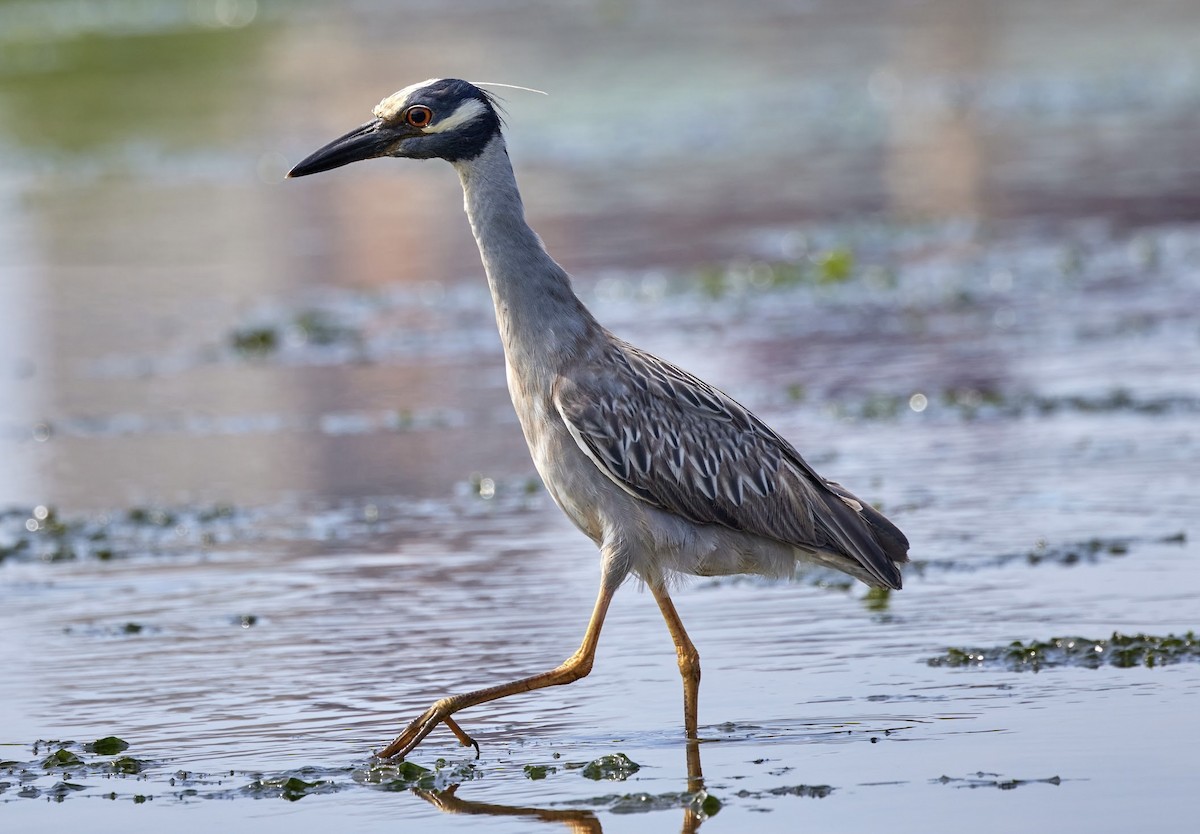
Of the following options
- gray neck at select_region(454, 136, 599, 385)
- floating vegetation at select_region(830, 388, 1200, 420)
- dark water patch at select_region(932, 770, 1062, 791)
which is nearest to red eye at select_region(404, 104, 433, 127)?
gray neck at select_region(454, 136, 599, 385)

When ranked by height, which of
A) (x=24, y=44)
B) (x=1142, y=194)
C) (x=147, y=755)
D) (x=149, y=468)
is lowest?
(x=147, y=755)

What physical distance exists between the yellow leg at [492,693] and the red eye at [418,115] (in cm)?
163

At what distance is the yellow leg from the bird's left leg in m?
0.25

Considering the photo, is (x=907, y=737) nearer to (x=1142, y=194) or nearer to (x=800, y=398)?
(x=800, y=398)

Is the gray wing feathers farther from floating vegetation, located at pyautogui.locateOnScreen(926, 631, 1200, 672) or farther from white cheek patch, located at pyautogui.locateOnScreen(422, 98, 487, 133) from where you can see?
white cheek patch, located at pyautogui.locateOnScreen(422, 98, 487, 133)

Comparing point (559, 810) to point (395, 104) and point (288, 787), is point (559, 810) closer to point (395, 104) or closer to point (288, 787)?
point (288, 787)

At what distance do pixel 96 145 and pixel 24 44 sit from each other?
1574 centimetres

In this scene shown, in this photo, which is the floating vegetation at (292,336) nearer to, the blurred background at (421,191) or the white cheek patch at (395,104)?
the blurred background at (421,191)

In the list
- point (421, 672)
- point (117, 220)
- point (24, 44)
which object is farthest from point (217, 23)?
point (421, 672)

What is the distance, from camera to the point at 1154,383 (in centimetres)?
1170

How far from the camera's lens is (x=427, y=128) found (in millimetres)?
7078

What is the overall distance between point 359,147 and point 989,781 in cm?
291

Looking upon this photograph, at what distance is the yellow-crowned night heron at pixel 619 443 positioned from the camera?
690cm

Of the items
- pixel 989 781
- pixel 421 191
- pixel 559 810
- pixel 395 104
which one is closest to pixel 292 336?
pixel 395 104
